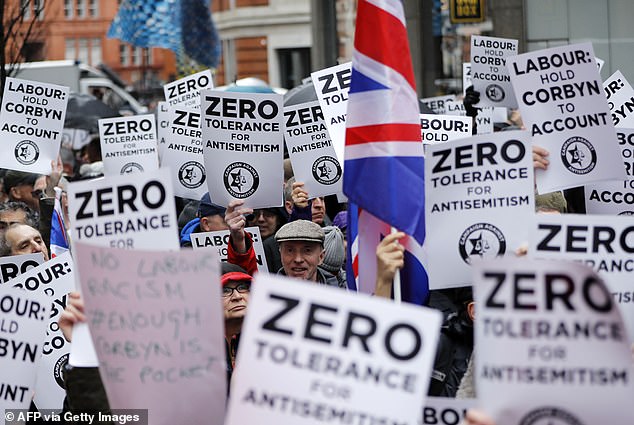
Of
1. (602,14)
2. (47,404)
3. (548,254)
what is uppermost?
(602,14)

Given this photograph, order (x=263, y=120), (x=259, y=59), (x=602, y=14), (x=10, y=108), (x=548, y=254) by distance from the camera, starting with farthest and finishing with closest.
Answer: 1. (x=259, y=59)
2. (x=602, y=14)
3. (x=10, y=108)
4. (x=263, y=120)
5. (x=548, y=254)

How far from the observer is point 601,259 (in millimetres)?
4801

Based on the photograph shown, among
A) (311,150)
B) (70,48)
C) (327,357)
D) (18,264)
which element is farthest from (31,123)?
(70,48)

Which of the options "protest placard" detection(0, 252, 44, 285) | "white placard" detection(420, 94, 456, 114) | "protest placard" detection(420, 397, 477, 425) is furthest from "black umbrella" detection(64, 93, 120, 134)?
"protest placard" detection(420, 397, 477, 425)

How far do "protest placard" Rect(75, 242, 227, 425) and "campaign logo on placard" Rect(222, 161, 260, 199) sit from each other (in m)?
3.81

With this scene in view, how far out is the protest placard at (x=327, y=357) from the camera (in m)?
3.76

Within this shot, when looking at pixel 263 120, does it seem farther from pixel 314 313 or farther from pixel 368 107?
pixel 314 313

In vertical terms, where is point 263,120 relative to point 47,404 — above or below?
above

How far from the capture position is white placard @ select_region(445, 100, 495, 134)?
428 inches

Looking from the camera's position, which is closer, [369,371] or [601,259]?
[369,371]

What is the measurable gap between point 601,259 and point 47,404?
2.86 meters

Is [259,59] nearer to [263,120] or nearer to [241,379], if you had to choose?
[263,120]

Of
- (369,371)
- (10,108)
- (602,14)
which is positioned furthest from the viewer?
(602,14)

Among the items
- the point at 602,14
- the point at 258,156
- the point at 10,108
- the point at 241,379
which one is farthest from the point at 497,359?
the point at 602,14
